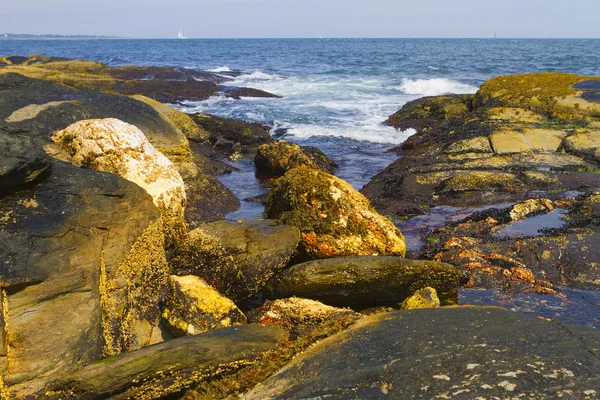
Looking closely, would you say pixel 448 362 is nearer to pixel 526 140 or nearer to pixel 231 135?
pixel 526 140

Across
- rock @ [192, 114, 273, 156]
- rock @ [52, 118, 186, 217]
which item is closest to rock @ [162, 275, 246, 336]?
rock @ [52, 118, 186, 217]

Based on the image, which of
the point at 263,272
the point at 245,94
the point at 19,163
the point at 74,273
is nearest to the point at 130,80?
the point at 245,94

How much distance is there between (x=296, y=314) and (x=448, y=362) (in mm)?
2283

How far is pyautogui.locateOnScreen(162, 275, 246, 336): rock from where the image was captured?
5465mm

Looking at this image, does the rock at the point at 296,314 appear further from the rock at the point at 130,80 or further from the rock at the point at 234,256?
the rock at the point at 130,80

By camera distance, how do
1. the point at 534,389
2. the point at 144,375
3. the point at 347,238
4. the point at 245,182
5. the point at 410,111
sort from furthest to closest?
the point at 410,111, the point at 245,182, the point at 347,238, the point at 144,375, the point at 534,389

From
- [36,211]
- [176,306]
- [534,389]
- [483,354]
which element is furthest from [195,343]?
[534,389]

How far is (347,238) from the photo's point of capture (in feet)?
24.7

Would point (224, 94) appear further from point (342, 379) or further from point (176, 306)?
point (342, 379)

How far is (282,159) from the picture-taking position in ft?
42.5

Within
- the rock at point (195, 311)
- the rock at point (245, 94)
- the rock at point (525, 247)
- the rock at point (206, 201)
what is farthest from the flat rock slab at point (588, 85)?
the rock at point (245, 94)

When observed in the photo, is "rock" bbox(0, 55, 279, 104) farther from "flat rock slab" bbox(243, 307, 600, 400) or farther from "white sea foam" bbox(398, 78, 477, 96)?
"flat rock slab" bbox(243, 307, 600, 400)

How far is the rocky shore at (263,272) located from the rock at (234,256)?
23 millimetres

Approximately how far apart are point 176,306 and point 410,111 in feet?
61.1
